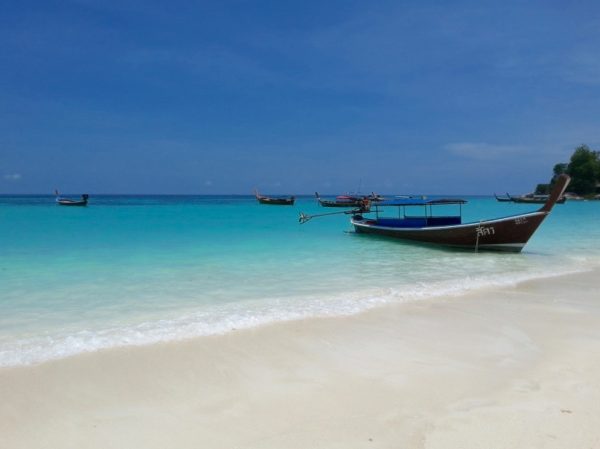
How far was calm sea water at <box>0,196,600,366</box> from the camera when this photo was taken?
5641mm

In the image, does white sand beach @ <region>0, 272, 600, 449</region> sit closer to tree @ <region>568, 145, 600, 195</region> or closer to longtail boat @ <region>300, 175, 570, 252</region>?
longtail boat @ <region>300, 175, 570, 252</region>

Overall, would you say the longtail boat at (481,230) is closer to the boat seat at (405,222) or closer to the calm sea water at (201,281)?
the boat seat at (405,222)

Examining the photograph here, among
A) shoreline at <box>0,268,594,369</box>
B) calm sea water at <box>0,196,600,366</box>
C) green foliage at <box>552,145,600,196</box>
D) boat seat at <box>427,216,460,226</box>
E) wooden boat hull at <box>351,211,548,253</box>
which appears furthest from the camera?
green foliage at <box>552,145,600,196</box>

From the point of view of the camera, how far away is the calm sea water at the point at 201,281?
18.5 ft

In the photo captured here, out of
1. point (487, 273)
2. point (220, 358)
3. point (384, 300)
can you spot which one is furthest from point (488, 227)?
point (220, 358)

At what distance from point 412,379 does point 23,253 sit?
43.6 ft

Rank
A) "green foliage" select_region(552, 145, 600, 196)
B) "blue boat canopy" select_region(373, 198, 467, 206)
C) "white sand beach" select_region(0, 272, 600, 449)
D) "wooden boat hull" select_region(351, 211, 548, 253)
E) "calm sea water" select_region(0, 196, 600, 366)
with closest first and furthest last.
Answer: "white sand beach" select_region(0, 272, 600, 449)
"calm sea water" select_region(0, 196, 600, 366)
"wooden boat hull" select_region(351, 211, 548, 253)
"blue boat canopy" select_region(373, 198, 467, 206)
"green foliage" select_region(552, 145, 600, 196)

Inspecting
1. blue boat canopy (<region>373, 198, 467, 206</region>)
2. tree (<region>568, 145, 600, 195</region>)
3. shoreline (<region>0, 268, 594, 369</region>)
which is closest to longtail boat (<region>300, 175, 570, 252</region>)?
blue boat canopy (<region>373, 198, 467, 206</region>)

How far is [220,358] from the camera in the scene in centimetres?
440

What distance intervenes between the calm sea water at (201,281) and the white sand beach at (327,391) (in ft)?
2.53

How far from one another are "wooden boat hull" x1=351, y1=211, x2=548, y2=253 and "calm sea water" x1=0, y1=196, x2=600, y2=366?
602 mm

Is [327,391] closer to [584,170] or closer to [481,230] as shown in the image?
[481,230]

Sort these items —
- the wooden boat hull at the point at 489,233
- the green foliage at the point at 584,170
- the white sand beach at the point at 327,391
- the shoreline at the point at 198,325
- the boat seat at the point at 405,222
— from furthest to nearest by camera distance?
the green foliage at the point at 584,170, the boat seat at the point at 405,222, the wooden boat hull at the point at 489,233, the shoreline at the point at 198,325, the white sand beach at the point at 327,391

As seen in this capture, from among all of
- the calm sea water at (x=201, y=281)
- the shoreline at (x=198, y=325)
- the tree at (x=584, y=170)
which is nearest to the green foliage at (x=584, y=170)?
the tree at (x=584, y=170)
